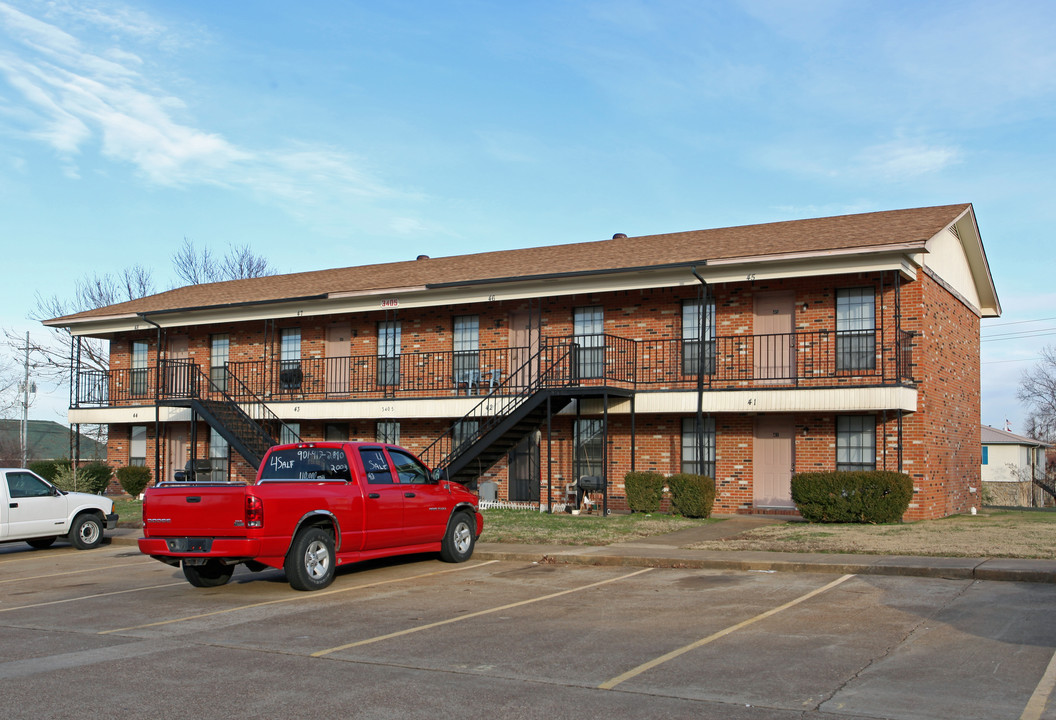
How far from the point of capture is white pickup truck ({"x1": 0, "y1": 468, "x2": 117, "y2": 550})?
1656 centimetres

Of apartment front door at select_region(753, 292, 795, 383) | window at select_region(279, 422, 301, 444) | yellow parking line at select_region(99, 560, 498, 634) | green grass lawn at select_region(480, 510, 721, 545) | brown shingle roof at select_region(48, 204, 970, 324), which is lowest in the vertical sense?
yellow parking line at select_region(99, 560, 498, 634)

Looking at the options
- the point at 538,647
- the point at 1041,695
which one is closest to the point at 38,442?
the point at 538,647

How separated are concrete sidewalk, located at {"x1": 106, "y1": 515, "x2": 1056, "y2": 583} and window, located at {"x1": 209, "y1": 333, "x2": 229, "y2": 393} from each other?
54.4 feet

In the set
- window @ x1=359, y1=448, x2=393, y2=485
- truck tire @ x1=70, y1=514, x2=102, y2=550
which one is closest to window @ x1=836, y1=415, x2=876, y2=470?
window @ x1=359, y1=448, x2=393, y2=485

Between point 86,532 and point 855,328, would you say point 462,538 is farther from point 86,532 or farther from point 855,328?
point 855,328

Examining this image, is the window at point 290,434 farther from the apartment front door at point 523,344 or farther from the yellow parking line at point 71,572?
the yellow parking line at point 71,572

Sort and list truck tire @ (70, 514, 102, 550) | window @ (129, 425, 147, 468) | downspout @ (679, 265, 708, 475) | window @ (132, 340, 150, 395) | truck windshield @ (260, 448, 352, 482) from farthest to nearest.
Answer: window @ (129, 425, 147, 468)
window @ (132, 340, 150, 395)
downspout @ (679, 265, 708, 475)
truck tire @ (70, 514, 102, 550)
truck windshield @ (260, 448, 352, 482)

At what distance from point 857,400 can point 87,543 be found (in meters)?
15.2

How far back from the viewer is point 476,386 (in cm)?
2514

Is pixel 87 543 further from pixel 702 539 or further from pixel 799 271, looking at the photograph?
pixel 799 271

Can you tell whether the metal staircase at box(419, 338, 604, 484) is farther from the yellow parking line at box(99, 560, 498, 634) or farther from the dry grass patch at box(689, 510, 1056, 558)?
the yellow parking line at box(99, 560, 498, 634)

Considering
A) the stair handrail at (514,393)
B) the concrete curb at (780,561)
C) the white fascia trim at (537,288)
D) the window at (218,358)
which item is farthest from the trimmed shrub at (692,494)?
the window at (218,358)

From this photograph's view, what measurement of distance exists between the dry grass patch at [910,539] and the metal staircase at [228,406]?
13.8m

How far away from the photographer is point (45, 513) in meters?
17.2
